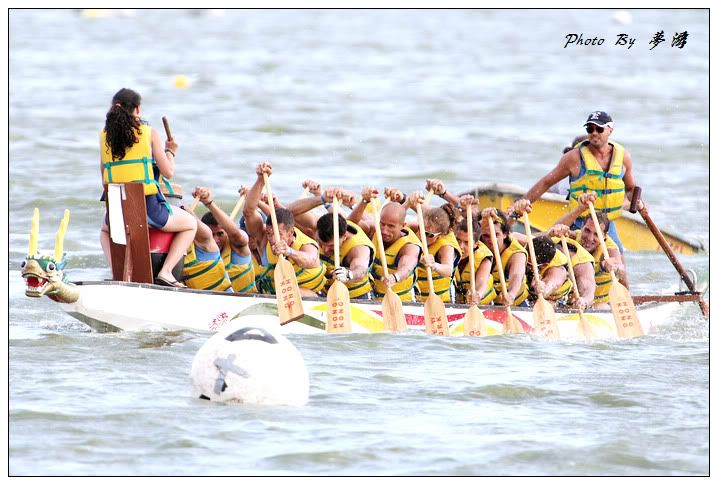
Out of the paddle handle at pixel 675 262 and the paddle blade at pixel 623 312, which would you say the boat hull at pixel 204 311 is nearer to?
the paddle blade at pixel 623 312

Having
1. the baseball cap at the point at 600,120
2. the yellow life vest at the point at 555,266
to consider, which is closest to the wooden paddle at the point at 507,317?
the yellow life vest at the point at 555,266

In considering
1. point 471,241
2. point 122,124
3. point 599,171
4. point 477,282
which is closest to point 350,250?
point 471,241

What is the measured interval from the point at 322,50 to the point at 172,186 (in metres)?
28.1

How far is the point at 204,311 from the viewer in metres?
10.6

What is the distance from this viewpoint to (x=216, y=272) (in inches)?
Result: 437

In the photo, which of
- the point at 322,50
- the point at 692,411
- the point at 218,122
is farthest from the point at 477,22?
the point at 692,411

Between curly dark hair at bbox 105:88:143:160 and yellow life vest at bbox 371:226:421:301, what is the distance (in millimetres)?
2265

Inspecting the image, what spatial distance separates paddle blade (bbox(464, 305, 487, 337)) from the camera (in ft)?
37.0

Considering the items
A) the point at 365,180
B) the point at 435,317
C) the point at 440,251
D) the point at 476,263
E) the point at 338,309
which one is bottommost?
the point at 435,317

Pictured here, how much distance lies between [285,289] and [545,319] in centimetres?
222

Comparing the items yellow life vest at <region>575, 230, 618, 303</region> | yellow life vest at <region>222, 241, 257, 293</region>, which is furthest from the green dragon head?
yellow life vest at <region>575, 230, 618, 303</region>

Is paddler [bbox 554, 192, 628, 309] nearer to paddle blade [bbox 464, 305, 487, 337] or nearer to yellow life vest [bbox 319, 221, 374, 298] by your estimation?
paddle blade [bbox 464, 305, 487, 337]

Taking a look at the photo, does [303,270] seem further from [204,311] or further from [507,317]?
[507,317]

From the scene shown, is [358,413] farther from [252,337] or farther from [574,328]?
[574,328]
